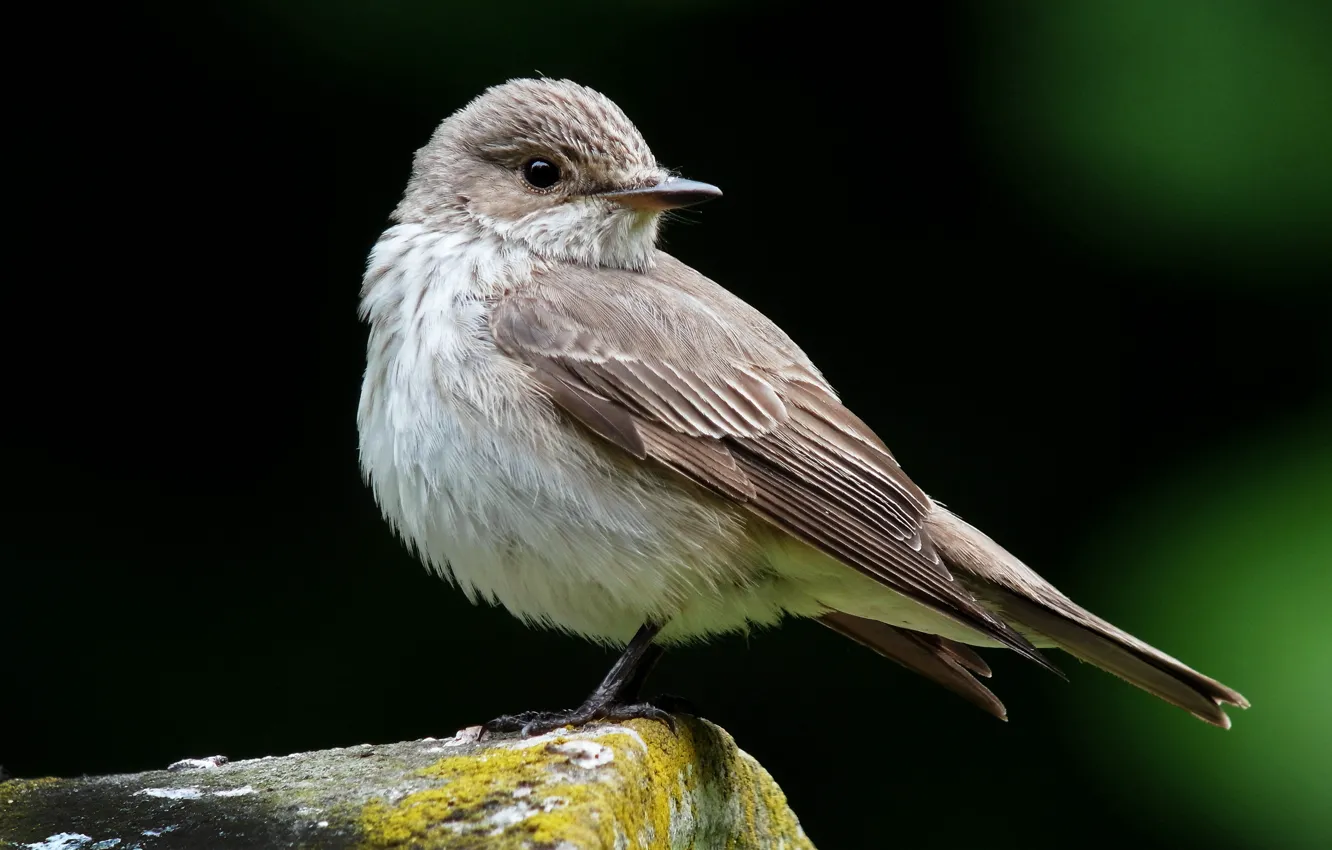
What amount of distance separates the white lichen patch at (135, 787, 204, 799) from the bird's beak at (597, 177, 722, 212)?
66.4 inches

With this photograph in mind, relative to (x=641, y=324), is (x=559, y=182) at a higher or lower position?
higher

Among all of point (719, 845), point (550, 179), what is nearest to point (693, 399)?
point (550, 179)

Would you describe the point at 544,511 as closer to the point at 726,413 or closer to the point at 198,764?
the point at 726,413

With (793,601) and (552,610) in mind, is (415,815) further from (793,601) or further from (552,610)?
(793,601)

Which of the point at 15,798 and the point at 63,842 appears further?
the point at 15,798

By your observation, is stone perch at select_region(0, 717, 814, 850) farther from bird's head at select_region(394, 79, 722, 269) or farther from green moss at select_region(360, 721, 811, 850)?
bird's head at select_region(394, 79, 722, 269)

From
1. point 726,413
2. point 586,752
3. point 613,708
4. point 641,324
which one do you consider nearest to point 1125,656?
point 726,413

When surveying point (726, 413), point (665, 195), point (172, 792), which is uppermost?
point (665, 195)

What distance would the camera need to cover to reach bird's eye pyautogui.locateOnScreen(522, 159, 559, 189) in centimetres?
351

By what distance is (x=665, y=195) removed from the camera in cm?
336

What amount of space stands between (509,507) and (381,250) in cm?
91

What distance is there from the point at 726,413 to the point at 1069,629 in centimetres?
94

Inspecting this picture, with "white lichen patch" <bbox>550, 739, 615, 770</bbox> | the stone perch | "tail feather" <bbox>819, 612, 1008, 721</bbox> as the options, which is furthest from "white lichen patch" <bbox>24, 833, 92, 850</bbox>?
"tail feather" <bbox>819, 612, 1008, 721</bbox>

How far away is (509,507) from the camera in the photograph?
298 centimetres
